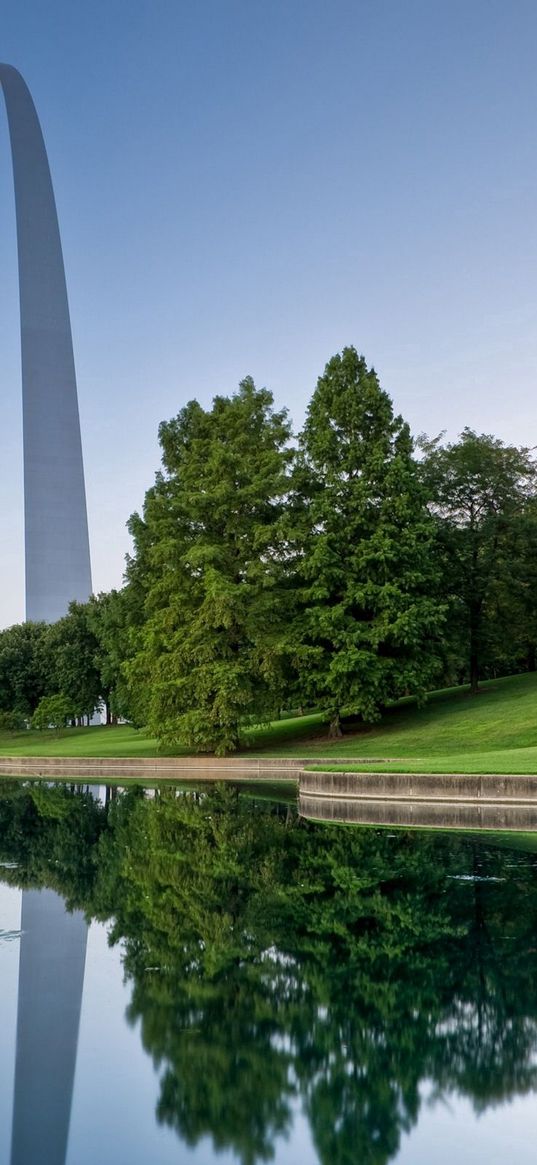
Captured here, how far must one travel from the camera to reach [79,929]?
38.8 feet

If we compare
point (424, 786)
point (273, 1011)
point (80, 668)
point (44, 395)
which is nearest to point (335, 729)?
point (424, 786)

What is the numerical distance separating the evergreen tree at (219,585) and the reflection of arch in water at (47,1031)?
2710 centimetres

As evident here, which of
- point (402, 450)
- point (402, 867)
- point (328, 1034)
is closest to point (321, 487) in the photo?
point (402, 450)

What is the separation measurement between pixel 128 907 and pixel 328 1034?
5.72 metres

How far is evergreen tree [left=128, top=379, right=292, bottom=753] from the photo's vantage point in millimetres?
40031

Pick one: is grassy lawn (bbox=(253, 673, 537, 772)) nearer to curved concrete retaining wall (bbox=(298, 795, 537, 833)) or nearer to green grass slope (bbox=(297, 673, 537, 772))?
green grass slope (bbox=(297, 673, 537, 772))

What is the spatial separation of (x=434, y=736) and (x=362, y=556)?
22.1 feet

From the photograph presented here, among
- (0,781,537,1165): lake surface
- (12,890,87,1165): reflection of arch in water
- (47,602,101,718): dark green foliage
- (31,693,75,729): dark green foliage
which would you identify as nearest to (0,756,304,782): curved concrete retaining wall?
(31,693,75,729): dark green foliage

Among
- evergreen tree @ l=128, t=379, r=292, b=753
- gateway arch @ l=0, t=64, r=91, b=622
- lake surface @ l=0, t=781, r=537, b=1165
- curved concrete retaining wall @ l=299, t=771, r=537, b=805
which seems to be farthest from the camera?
gateway arch @ l=0, t=64, r=91, b=622

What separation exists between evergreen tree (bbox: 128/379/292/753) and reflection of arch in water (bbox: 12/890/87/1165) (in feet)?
88.9

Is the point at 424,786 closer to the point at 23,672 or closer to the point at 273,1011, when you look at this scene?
the point at 273,1011

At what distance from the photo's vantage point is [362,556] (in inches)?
1615

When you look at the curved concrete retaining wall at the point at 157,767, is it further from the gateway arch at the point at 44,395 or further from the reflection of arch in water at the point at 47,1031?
the gateway arch at the point at 44,395

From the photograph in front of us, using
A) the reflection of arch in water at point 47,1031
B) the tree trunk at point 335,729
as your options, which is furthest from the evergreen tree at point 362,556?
the reflection of arch in water at point 47,1031
